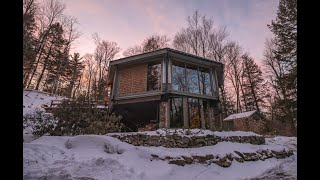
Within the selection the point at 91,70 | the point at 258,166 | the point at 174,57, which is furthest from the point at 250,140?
the point at 91,70

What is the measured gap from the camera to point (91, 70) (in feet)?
133

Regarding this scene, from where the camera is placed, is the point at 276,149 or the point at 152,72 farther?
the point at 152,72

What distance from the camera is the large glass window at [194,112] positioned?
15250mm

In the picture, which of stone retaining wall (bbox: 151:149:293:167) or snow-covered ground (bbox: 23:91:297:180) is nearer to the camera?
snow-covered ground (bbox: 23:91:297:180)

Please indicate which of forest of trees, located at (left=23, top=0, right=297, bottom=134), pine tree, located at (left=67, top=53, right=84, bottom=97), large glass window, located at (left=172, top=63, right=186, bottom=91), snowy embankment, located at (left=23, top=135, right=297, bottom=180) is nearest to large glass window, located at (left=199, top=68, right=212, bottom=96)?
large glass window, located at (left=172, top=63, right=186, bottom=91)

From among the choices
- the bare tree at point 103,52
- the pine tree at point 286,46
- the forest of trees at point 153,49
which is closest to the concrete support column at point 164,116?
the pine tree at point 286,46

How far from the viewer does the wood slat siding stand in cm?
1597

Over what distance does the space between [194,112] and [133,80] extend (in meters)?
4.72

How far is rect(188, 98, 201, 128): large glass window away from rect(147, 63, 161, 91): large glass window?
2346 millimetres

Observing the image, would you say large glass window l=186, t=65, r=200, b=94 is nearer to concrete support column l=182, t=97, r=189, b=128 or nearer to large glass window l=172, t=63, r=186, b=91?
large glass window l=172, t=63, r=186, b=91

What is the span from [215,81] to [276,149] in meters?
6.44
